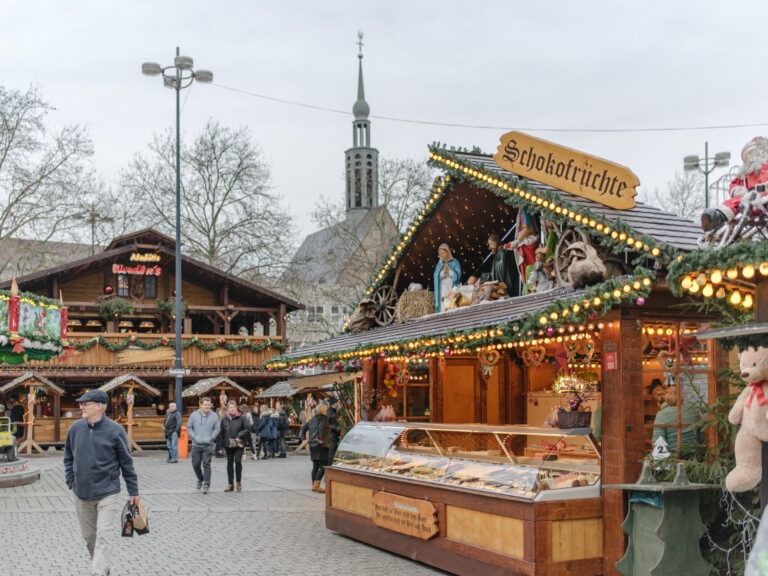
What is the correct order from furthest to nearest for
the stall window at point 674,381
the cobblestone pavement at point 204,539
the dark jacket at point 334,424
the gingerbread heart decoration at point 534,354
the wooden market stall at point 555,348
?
the dark jacket at point 334,424
the gingerbread heart decoration at point 534,354
the cobblestone pavement at point 204,539
the stall window at point 674,381
the wooden market stall at point 555,348

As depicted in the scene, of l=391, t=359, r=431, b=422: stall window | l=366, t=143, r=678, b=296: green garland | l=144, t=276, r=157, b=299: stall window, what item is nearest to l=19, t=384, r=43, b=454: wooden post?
l=144, t=276, r=157, b=299: stall window

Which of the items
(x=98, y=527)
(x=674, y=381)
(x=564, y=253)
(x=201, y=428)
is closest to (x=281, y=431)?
(x=201, y=428)

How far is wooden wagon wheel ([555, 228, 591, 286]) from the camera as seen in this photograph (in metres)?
10.7

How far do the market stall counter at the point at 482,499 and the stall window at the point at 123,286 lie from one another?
2871 centimetres

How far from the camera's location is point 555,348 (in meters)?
13.5

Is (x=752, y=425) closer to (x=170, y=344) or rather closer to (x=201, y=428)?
(x=201, y=428)

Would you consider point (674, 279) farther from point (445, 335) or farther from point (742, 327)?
point (445, 335)

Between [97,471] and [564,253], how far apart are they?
5.39m

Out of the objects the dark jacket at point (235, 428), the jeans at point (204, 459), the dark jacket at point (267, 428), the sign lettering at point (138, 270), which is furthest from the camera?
the sign lettering at point (138, 270)

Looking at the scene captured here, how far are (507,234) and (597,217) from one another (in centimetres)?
389

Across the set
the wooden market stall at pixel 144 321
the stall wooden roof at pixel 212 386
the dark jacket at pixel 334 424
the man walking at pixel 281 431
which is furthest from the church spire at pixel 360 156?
the dark jacket at pixel 334 424

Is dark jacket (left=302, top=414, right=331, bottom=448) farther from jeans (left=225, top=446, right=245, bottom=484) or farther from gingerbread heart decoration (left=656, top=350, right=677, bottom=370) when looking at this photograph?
gingerbread heart decoration (left=656, top=350, right=677, bottom=370)

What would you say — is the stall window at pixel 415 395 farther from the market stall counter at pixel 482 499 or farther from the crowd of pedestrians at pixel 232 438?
the market stall counter at pixel 482 499

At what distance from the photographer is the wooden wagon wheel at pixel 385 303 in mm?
16203
